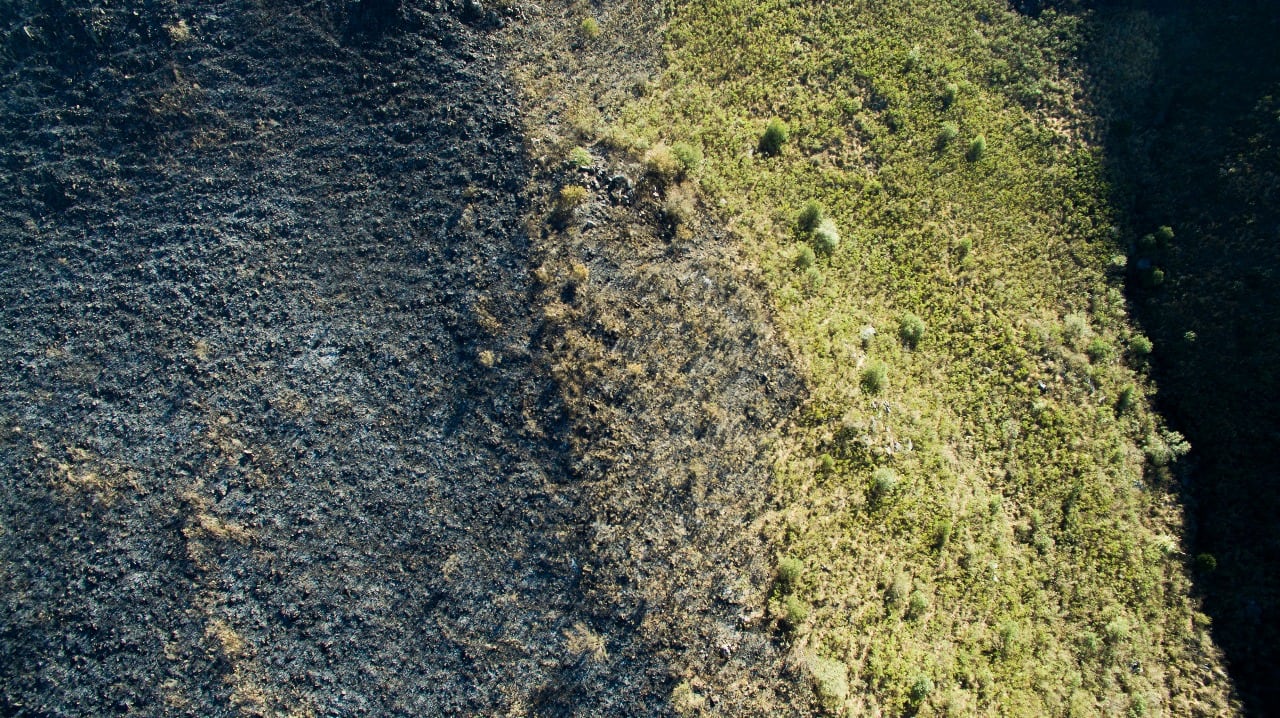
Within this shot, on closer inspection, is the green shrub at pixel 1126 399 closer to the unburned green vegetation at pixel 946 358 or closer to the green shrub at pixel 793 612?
the unburned green vegetation at pixel 946 358

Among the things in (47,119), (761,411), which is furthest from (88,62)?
(761,411)

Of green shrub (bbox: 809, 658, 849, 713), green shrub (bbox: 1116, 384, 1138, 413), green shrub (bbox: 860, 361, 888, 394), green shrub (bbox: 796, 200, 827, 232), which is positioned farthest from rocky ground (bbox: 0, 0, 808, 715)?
green shrub (bbox: 1116, 384, 1138, 413)

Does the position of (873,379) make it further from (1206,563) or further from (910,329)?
(1206,563)

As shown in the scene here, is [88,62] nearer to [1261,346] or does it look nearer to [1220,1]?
[1261,346]

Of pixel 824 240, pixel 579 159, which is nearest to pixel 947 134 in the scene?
pixel 824 240

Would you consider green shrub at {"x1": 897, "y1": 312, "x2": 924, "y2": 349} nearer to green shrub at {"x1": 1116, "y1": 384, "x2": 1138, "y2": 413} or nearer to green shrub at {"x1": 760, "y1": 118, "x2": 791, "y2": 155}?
green shrub at {"x1": 760, "y1": 118, "x2": 791, "y2": 155}

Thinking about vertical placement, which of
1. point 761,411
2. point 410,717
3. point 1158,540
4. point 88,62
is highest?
point 88,62

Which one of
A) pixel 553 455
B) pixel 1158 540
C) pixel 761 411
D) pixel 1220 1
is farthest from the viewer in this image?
pixel 1220 1
